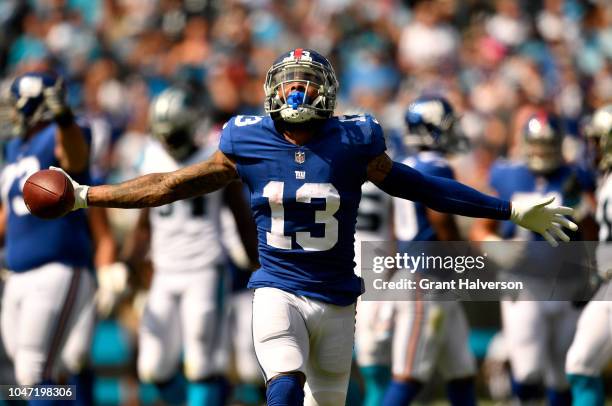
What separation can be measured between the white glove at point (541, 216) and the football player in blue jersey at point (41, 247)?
2399 mm

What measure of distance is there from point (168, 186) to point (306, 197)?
569 mm

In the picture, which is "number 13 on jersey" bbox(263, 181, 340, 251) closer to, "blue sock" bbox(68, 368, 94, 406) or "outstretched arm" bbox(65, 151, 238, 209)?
"outstretched arm" bbox(65, 151, 238, 209)

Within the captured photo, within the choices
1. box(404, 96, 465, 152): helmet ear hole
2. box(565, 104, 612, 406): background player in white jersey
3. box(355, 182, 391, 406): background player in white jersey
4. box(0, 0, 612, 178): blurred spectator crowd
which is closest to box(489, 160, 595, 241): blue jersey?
box(404, 96, 465, 152): helmet ear hole

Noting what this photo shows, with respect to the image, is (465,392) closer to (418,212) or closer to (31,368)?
(418,212)

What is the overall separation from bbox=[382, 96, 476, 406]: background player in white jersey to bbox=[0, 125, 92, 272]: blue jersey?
178 cm

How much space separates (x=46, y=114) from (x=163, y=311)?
53.4 inches

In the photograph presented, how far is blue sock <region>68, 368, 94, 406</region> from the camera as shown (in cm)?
706

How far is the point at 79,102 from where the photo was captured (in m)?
12.0

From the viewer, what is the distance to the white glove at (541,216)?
498 centimetres

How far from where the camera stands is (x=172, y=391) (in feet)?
23.7

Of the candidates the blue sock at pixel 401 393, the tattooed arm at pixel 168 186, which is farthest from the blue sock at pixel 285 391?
the blue sock at pixel 401 393

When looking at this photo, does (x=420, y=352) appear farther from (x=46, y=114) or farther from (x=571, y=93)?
(x=571, y=93)

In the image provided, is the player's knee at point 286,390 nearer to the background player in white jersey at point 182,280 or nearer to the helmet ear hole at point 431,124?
the background player in white jersey at point 182,280

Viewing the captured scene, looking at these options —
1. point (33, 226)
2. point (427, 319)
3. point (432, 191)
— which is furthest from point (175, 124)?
point (432, 191)
